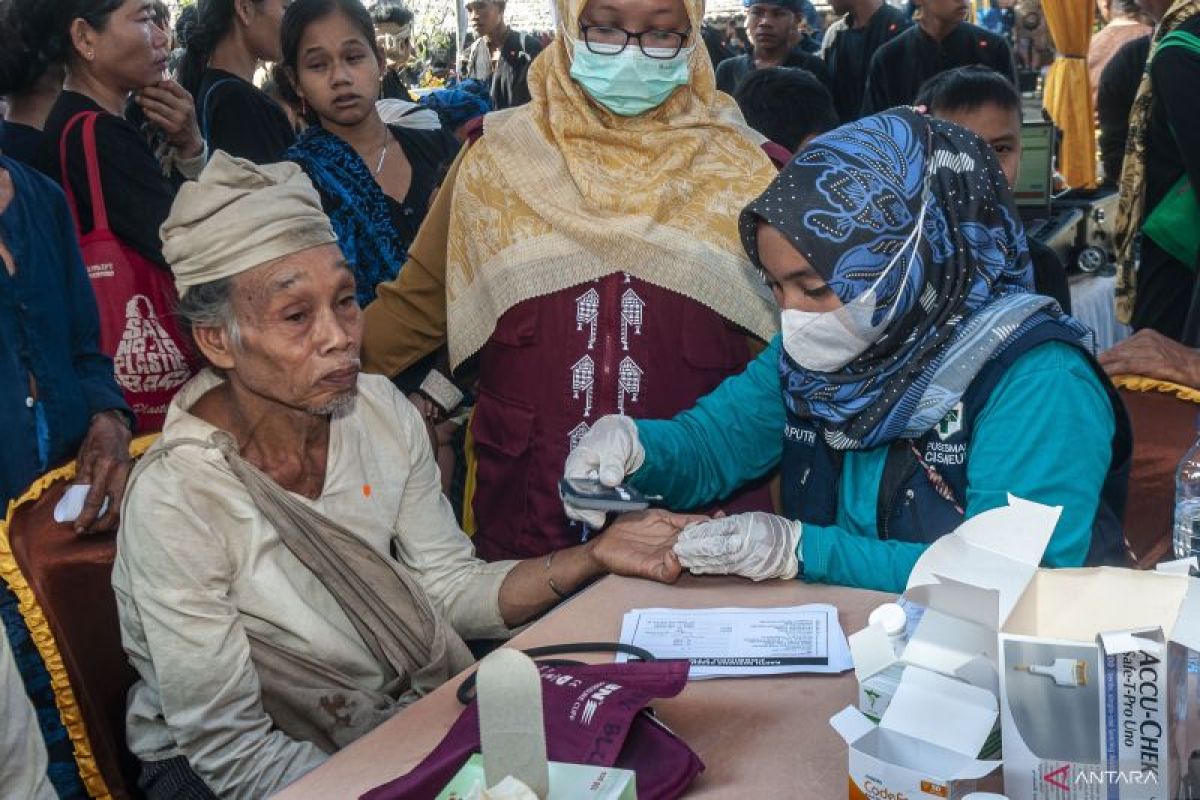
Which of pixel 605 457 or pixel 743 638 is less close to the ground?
pixel 605 457

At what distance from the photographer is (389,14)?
307 inches

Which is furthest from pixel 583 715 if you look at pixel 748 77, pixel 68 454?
pixel 748 77

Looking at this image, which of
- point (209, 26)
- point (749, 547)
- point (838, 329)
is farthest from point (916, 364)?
point (209, 26)

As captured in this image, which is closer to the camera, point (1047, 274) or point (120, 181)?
point (1047, 274)

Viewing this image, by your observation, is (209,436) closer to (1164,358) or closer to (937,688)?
(937,688)

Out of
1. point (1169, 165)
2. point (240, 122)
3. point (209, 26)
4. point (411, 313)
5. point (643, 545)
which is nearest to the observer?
point (643, 545)

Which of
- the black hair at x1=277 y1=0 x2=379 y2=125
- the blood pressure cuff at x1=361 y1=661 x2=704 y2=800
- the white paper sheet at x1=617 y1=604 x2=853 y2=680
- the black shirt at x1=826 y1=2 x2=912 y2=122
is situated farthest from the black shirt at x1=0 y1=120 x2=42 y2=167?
the black shirt at x1=826 y1=2 x2=912 y2=122

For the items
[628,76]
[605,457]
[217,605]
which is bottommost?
[217,605]

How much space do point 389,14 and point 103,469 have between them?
19.7 feet

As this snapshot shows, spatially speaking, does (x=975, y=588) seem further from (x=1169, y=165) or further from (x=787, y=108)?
(x=787, y=108)

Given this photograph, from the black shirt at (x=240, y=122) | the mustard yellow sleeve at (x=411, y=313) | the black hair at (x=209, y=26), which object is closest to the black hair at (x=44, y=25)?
the black shirt at (x=240, y=122)

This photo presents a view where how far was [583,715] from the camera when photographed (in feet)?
4.97

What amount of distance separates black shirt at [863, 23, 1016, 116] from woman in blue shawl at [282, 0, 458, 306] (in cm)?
307

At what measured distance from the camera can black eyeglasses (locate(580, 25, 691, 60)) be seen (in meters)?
2.58
